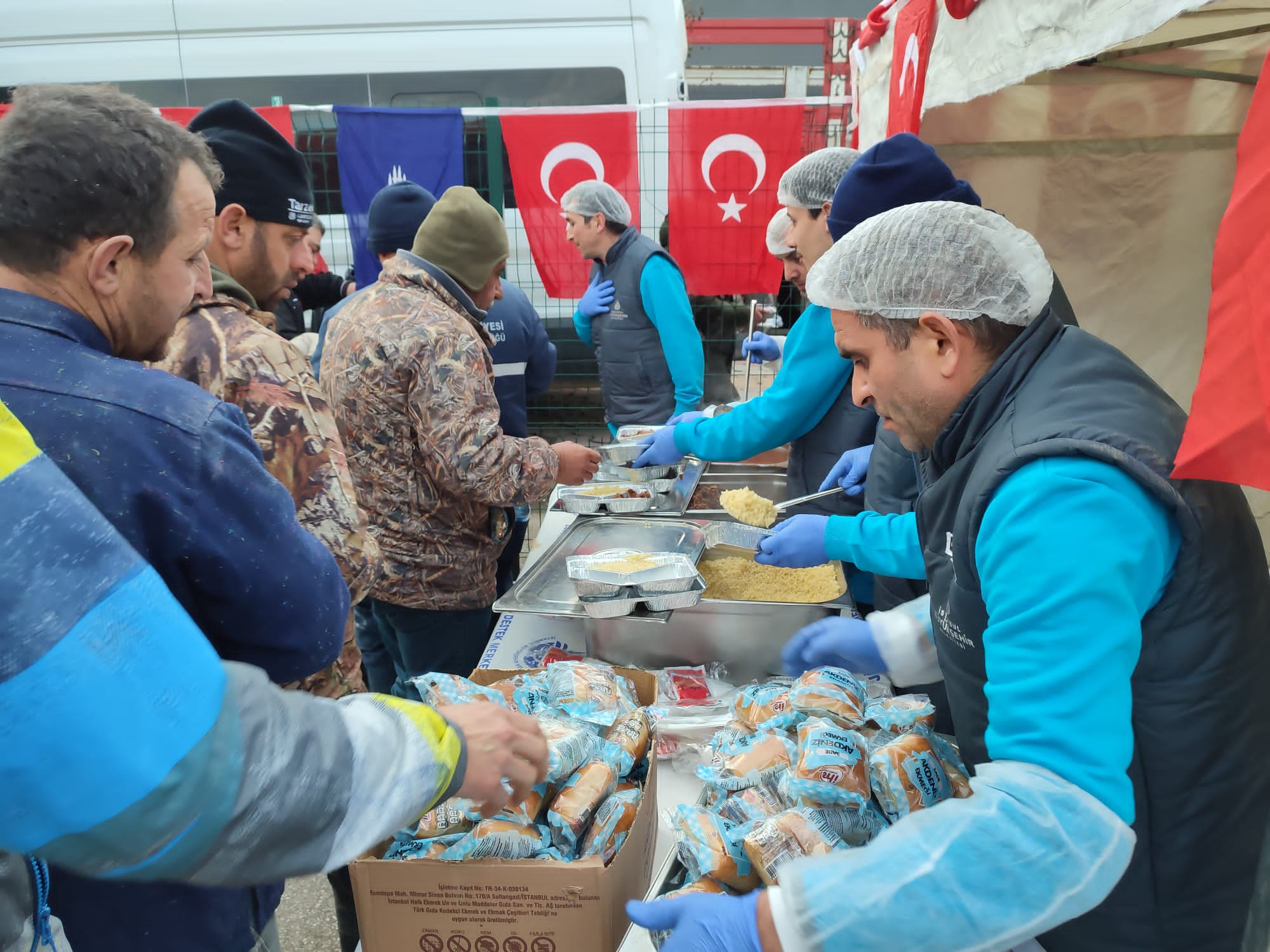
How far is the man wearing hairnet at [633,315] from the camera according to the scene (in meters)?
4.44

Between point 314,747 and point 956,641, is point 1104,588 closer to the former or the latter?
point 956,641

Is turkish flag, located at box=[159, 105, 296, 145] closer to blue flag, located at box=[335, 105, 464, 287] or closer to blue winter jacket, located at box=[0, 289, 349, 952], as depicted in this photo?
blue flag, located at box=[335, 105, 464, 287]

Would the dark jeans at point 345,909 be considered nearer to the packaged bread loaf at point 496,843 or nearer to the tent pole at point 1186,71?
the packaged bread loaf at point 496,843

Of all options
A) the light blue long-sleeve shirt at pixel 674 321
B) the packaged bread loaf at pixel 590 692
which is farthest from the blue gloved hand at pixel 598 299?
the packaged bread loaf at pixel 590 692

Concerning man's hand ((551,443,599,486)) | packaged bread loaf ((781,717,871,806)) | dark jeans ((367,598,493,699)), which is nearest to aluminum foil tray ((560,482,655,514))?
man's hand ((551,443,599,486))

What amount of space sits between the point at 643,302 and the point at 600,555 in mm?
2645

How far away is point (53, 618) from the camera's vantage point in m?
0.61

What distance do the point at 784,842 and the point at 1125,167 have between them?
3.23 meters

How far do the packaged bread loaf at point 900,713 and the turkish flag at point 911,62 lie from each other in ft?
5.47

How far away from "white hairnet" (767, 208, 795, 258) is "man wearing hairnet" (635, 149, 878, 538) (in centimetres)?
58

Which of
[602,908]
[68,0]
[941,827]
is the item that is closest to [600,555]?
[602,908]

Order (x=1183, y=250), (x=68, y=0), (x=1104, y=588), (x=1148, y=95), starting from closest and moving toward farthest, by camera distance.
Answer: (x=1104, y=588) < (x=1148, y=95) < (x=1183, y=250) < (x=68, y=0)

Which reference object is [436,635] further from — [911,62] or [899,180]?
[911,62]

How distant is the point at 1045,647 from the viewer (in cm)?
92
